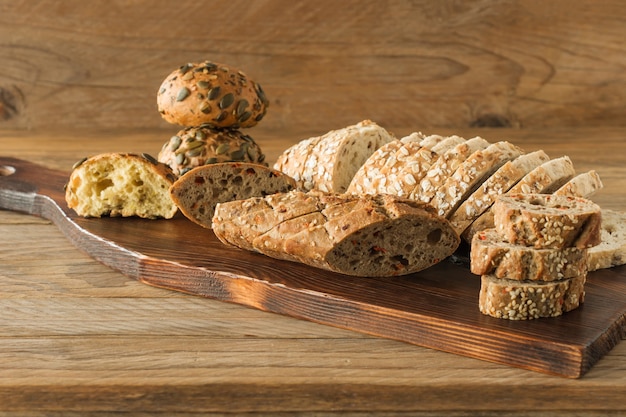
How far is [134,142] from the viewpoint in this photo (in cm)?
481

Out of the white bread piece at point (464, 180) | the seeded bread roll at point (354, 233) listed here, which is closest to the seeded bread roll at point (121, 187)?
the seeded bread roll at point (354, 233)

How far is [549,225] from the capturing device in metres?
1.99

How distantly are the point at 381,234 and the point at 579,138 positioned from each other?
302cm

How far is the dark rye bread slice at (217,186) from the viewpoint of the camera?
2.76m

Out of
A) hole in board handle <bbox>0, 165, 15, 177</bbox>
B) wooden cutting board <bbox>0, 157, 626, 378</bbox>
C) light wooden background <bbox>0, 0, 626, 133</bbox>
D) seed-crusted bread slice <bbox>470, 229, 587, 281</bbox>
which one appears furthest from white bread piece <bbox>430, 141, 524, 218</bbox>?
light wooden background <bbox>0, 0, 626, 133</bbox>

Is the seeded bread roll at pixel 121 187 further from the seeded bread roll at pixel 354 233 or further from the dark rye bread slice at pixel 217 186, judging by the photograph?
the seeded bread roll at pixel 354 233

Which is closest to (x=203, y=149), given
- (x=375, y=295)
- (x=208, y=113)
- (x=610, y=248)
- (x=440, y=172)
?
(x=208, y=113)

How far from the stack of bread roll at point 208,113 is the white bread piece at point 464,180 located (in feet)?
2.90

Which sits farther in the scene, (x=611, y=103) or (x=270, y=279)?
(x=611, y=103)

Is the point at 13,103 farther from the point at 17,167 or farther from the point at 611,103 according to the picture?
the point at 611,103

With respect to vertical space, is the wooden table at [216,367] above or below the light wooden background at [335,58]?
below

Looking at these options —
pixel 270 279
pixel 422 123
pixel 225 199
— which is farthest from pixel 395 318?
pixel 422 123

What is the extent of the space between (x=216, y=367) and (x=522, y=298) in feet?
2.35

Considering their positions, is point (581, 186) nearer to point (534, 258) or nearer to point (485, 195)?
point (485, 195)
